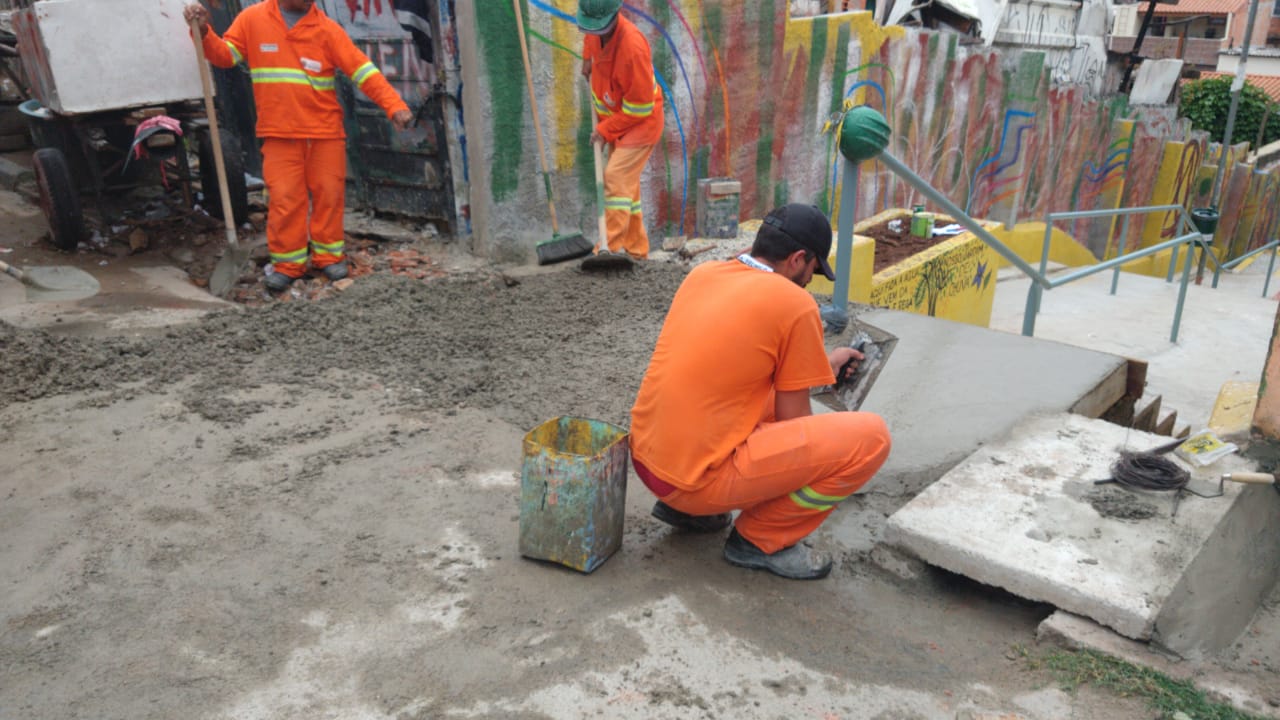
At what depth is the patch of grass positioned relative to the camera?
7.49 feet

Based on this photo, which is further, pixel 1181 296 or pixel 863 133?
pixel 1181 296

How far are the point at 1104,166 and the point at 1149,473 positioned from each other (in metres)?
15.4

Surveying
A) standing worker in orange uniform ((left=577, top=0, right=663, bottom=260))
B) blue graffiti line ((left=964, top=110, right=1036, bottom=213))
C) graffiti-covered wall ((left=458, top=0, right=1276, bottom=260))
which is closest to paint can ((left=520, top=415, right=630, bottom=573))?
standing worker in orange uniform ((left=577, top=0, right=663, bottom=260))

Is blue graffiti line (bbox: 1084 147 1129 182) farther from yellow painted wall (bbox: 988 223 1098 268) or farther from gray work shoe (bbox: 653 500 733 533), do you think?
gray work shoe (bbox: 653 500 733 533)

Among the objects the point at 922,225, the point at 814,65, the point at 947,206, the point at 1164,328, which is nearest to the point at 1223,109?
the point at 1164,328

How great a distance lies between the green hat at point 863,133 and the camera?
3.84m

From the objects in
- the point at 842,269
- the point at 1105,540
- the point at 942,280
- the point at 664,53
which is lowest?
the point at 942,280

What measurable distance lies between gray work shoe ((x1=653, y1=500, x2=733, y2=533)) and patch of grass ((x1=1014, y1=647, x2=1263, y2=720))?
1081mm

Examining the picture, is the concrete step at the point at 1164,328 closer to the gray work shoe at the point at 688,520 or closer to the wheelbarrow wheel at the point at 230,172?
the gray work shoe at the point at 688,520

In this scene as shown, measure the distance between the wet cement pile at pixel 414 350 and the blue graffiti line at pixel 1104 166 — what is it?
1289 centimetres

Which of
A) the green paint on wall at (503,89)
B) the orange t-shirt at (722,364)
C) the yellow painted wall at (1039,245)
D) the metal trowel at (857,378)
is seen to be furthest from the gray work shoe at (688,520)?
the yellow painted wall at (1039,245)

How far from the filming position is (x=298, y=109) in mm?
5500

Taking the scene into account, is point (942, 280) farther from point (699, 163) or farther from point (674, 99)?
point (674, 99)

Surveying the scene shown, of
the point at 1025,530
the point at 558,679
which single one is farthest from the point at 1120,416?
the point at 558,679
